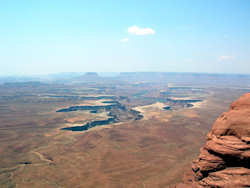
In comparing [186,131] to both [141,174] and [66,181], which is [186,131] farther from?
[66,181]

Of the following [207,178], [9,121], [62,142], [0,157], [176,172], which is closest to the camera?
[207,178]

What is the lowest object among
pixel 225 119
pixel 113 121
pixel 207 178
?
pixel 113 121

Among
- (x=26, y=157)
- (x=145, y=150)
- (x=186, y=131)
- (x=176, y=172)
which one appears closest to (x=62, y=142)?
(x=26, y=157)

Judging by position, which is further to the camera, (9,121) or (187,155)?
(9,121)

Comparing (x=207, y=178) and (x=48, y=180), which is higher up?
(x=207, y=178)

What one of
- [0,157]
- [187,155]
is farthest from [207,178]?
[0,157]

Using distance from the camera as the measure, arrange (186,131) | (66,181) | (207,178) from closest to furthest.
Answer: (207,178), (66,181), (186,131)

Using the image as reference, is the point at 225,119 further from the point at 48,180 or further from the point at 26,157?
the point at 26,157
